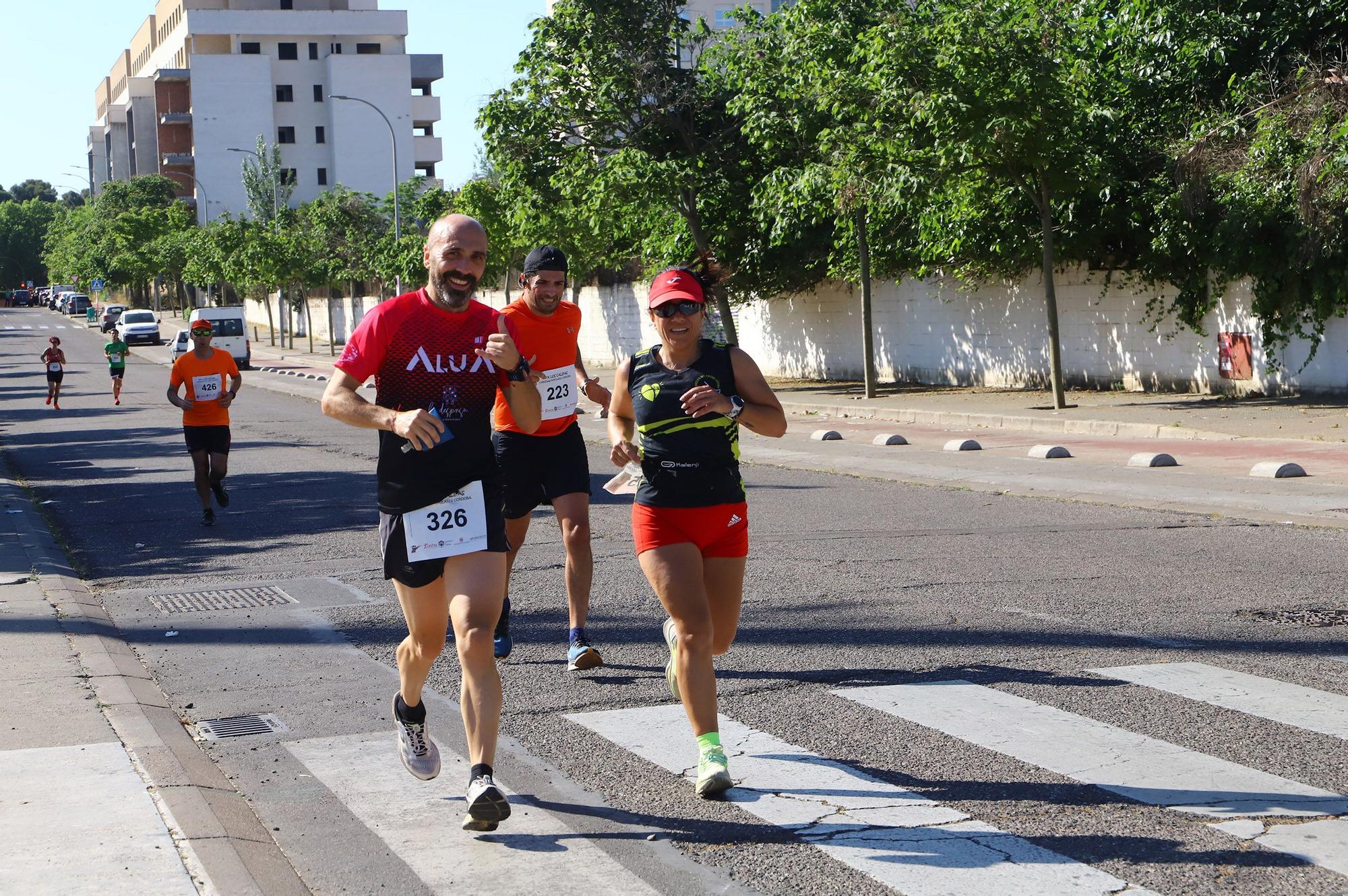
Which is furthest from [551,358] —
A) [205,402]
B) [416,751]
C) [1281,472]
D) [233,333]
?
[233,333]

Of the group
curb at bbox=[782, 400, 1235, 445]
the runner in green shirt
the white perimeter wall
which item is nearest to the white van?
the runner in green shirt

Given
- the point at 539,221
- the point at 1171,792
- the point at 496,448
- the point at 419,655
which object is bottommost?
the point at 1171,792

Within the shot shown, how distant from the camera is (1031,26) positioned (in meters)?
21.0

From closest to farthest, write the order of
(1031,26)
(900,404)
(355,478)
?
(355,478), (1031,26), (900,404)

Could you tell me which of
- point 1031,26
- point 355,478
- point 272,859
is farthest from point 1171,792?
point 1031,26

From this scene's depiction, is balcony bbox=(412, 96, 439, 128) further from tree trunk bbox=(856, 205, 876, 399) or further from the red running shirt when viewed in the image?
the red running shirt

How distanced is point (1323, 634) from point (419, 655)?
4692mm

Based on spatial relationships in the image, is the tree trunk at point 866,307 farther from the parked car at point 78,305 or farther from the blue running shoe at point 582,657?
the parked car at point 78,305

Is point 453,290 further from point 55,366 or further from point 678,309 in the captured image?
point 55,366

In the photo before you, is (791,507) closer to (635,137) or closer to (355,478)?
(355,478)

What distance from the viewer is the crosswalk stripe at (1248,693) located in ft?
19.1

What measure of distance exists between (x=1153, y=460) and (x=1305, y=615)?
8058mm

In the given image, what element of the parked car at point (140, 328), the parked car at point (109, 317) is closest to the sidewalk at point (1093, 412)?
the parked car at point (140, 328)

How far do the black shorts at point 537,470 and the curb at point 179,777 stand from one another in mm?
1847
